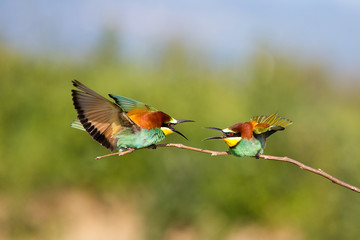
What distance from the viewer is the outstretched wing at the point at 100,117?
1.52m

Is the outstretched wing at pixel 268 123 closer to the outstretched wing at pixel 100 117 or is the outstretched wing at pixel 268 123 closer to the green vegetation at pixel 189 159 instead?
the outstretched wing at pixel 100 117

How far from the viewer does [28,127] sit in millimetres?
5645

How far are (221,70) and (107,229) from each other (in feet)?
12.9

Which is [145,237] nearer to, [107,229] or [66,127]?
[107,229]

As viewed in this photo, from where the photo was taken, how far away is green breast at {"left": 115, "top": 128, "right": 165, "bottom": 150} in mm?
1582

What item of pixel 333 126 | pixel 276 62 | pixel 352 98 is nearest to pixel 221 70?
pixel 276 62

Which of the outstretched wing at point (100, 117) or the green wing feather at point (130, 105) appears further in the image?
the green wing feather at point (130, 105)

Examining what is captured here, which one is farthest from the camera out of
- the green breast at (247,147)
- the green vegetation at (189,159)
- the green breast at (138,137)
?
the green vegetation at (189,159)

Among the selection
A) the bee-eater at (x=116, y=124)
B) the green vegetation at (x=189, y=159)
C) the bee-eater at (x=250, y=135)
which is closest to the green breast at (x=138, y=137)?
the bee-eater at (x=116, y=124)

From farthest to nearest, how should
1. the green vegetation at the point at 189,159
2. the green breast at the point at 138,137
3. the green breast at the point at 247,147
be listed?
the green vegetation at the point at 189,159
the green breast at the point at 138,137
the green breast at the point at 247,147

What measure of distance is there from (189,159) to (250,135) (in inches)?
126

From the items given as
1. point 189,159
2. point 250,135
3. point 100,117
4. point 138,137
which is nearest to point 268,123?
point 250,135

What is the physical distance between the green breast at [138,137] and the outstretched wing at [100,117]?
17mm

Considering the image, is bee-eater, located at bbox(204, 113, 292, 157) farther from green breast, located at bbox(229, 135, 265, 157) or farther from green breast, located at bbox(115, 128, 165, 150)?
green breast, located at bbox(115, 128, 165, 150)
